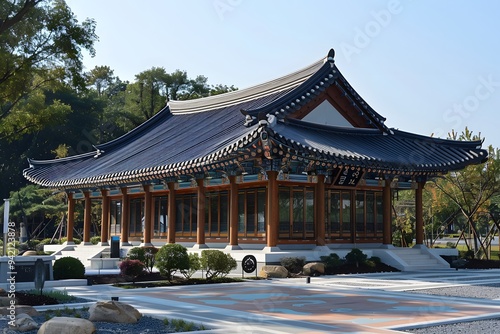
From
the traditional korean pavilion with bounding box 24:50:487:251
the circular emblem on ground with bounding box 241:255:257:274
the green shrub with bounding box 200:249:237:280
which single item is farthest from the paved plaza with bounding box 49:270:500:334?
the traditional korean pavilion with bounding box 24:50:487:251

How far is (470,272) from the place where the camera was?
81.1ft

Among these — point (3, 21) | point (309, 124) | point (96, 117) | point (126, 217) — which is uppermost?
point (96, 117)

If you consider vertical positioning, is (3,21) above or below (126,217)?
above

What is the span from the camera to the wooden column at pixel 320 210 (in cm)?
2478

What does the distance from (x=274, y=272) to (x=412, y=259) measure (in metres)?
8.02

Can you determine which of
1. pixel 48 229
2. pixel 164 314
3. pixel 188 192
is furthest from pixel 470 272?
pixel 48 229

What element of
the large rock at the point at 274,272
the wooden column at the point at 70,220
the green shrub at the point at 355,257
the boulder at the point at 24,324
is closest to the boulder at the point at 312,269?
the large rock at the point at 274,272

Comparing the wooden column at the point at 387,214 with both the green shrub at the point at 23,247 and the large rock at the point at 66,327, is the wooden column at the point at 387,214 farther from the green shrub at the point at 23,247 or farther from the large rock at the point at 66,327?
the green shrub at the point at 23,247

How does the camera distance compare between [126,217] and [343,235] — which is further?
[126,217]

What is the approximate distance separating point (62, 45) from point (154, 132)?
18.1m

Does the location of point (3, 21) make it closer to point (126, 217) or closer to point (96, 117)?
point (126, 217)

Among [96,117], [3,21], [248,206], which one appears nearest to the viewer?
[3,21]

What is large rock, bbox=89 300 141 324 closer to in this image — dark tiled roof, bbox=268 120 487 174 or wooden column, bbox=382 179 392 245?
dark tiled roof, bbox=268 120 487 174

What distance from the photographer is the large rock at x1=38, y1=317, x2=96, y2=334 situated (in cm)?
920
